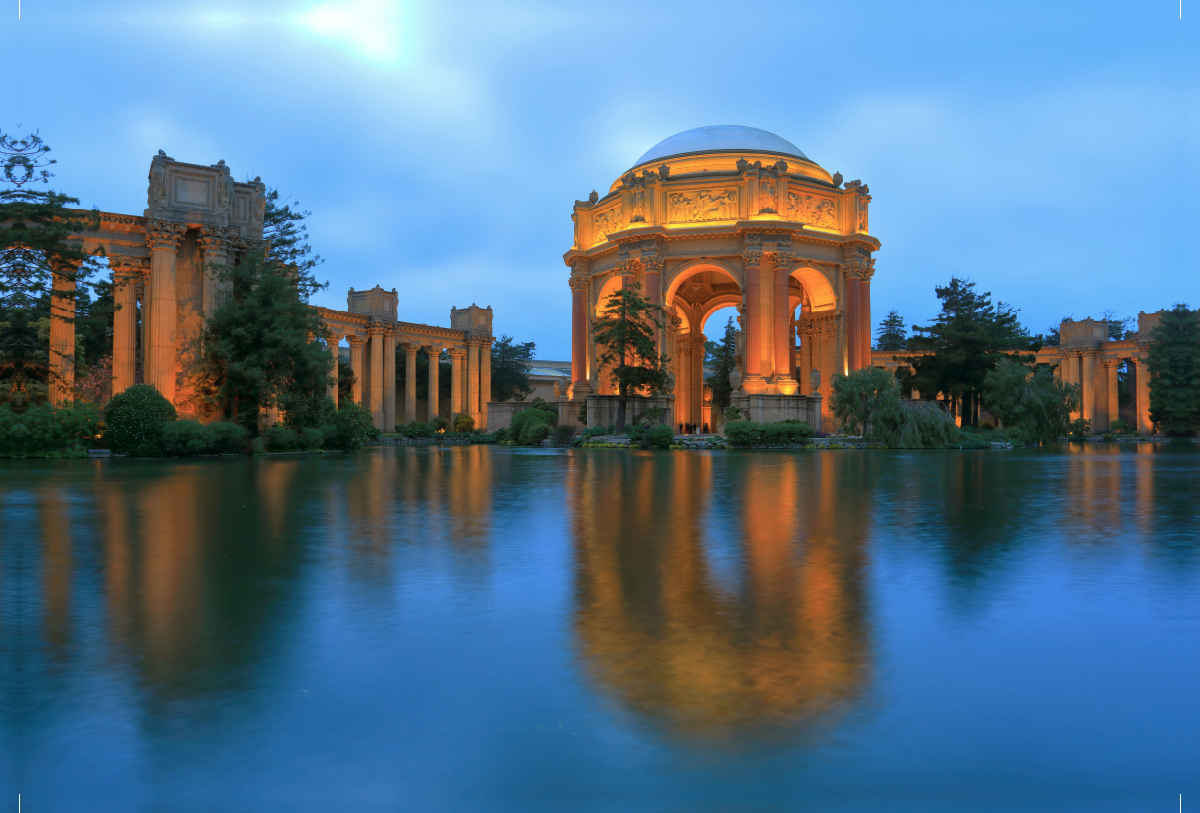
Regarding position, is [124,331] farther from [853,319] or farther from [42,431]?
[853,319]

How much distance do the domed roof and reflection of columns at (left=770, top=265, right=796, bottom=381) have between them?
9.58 m

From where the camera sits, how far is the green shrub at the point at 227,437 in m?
25.9

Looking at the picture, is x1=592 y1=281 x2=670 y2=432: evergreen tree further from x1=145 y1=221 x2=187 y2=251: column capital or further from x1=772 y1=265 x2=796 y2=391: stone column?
x1=145 y1=221 x2=187 y2=251: column capital

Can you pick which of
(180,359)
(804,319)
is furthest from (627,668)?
(804,319)

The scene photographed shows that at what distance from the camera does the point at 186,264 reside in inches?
1168

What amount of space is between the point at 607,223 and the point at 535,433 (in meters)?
16.9

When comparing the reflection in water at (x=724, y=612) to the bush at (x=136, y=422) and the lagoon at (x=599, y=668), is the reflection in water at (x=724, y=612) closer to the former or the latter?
the lagoon at (x=599, y=668)

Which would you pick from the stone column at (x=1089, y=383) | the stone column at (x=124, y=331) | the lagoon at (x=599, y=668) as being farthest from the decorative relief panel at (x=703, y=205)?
the stone column at (x=1089, y=383)

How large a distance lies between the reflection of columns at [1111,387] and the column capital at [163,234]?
79.9 meters

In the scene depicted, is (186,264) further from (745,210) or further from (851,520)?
(745,210)

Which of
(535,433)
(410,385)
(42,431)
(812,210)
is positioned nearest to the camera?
(42,431)

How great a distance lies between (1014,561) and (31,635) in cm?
695

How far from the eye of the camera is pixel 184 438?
997 inches

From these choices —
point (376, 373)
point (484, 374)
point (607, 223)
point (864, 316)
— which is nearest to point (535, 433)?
point (607, 223)
